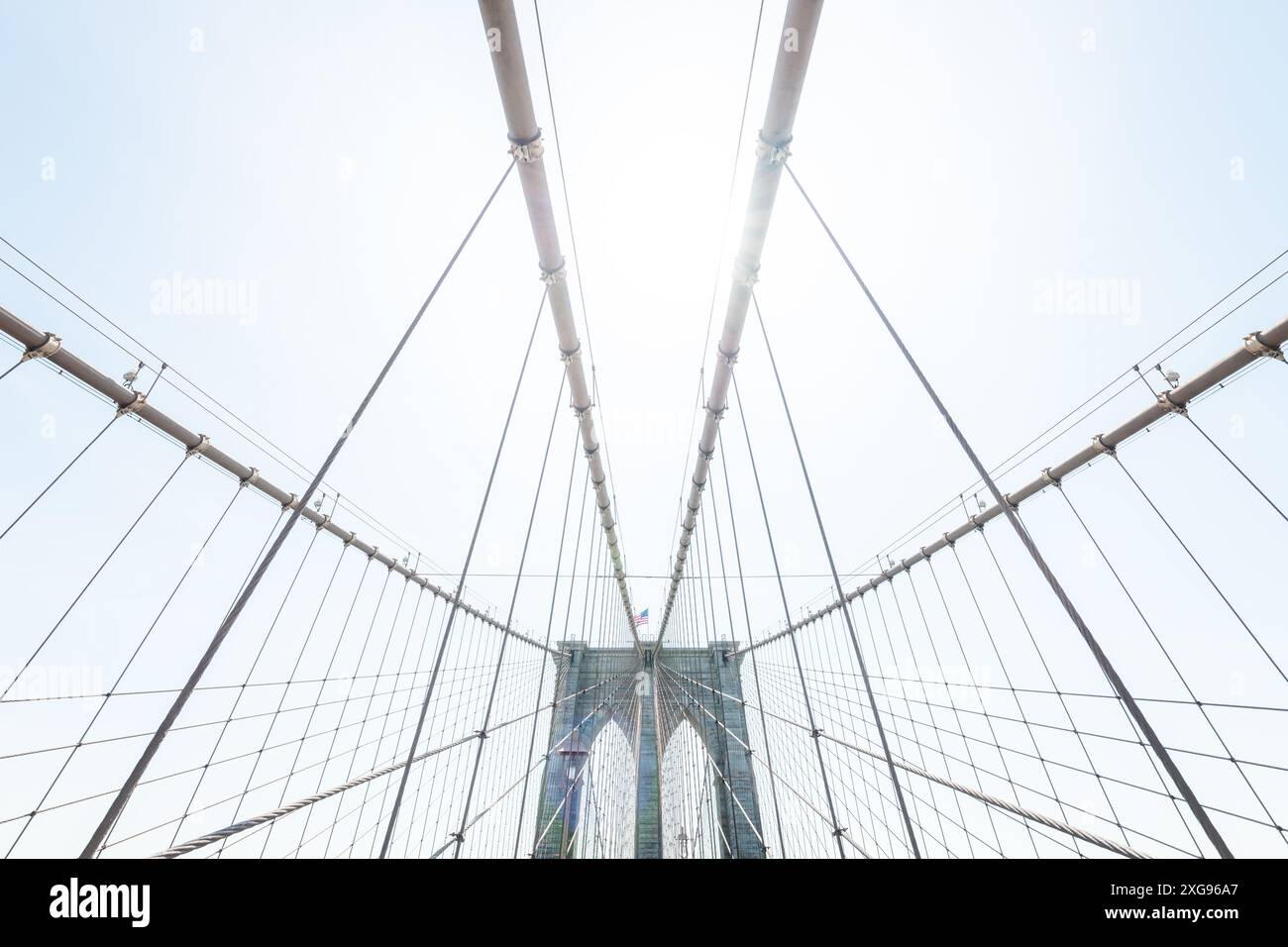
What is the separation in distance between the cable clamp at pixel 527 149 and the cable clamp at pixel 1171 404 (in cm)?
933

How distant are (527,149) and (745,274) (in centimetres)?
336

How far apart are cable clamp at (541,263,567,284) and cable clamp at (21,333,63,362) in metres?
5.47

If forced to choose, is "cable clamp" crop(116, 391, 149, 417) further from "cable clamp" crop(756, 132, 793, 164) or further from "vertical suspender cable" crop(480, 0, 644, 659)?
"cable clamp" crop(756, 132, 793, 164)

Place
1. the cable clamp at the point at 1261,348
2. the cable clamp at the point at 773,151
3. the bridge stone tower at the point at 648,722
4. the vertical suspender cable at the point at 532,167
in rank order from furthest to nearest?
1. the bridge stone tower at the point at 648,722
2. the cable clamp at the point at 1261,348
3. the cable clamp at the point at 773,151
4. the vertical suspender cable at the point at 532,167

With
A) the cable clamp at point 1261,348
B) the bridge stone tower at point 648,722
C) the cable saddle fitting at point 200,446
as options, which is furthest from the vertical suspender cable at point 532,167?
the bridge stone tower at point 648,722

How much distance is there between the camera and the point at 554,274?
6.65 m

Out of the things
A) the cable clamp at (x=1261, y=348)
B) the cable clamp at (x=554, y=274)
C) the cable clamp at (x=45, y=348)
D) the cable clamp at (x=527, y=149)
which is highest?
the cable clamp at (x=554, y=274)

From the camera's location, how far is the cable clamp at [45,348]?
196 inches

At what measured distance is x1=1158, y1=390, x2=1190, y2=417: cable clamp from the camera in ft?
22.3

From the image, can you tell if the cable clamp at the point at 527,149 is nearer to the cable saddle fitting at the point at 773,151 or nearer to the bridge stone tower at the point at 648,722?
the cable saddle fitting at the point at 773,151

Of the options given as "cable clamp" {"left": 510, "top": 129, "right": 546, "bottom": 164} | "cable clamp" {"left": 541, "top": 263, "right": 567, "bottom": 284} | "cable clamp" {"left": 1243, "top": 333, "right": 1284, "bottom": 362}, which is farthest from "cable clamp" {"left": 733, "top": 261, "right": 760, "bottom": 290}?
"cable clamp" {"left": 1243, "top": 333, "right": 1284, "bottom": 362}

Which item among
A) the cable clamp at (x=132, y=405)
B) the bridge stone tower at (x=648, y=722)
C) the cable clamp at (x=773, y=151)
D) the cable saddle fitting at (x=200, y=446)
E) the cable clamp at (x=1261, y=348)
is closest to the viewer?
the cable clamp at (x=773, y=151)
